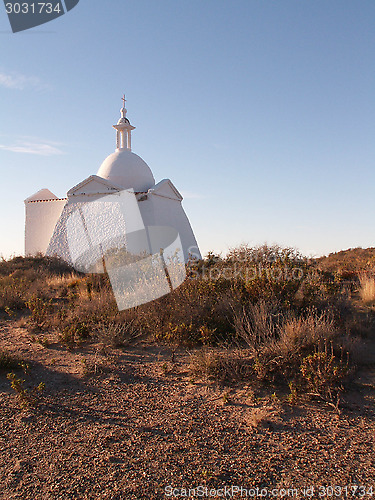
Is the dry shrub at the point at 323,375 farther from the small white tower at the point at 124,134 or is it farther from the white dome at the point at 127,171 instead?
the small white tower at the point at 124,134

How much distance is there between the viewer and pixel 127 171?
666 inches

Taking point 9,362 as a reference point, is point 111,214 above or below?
above

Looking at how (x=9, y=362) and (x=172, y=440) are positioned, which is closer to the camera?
(x=172, y=440)

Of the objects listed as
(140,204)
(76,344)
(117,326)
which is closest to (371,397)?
(117,326)

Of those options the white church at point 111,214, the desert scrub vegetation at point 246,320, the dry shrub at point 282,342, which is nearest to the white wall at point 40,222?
the white church at point 111,214

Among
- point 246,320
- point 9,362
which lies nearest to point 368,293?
point 246,320

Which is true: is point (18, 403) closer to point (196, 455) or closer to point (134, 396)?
point (134, 396)

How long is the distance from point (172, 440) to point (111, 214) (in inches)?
492

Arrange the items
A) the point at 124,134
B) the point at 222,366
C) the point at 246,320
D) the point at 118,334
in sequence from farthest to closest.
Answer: the point at 124,134 → the point at 118,334 → the point at 246,320 → the point at 222,366

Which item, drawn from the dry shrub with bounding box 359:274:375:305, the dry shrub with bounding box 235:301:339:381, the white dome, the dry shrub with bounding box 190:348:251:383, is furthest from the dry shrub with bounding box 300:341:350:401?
the white dome

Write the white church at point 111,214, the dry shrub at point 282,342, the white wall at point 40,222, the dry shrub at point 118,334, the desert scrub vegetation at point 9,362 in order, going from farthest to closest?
the white wall at point 40,222
the white church at point 111,214
the dry shrub at point 118,334
the desert scrub vegetation at point 9,362
the dry shrub at point 282,342

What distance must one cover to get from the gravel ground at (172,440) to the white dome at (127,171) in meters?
13.2

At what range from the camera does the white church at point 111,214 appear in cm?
1473

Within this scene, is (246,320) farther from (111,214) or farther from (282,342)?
(111,214)
